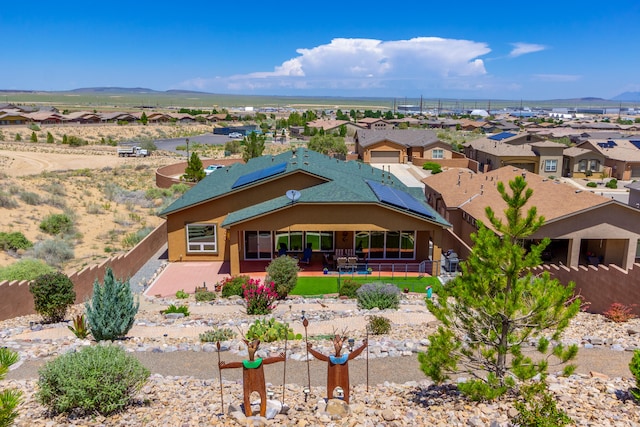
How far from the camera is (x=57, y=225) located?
3091 centimetres

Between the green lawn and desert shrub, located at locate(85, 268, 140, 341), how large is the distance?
27.4ft

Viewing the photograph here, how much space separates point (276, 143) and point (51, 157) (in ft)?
119

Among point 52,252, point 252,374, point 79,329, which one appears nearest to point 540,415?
point 252,374

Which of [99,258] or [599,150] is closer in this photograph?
[99,258]

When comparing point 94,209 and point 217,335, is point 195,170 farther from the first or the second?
point 217,335

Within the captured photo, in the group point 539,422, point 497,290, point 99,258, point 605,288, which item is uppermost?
point 497,290

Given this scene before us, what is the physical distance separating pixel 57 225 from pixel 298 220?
1594 centimetres

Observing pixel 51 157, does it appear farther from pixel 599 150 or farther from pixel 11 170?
pixel 599 150

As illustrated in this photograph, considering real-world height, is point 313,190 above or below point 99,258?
above

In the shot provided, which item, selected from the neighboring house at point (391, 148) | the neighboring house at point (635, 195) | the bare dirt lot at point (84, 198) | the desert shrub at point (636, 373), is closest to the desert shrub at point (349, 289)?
the desert shrub at point (636, 373)

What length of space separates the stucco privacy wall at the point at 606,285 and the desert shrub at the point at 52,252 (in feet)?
73.2

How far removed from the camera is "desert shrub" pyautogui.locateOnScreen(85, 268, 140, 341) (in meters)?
14.2

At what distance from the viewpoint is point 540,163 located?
192ft

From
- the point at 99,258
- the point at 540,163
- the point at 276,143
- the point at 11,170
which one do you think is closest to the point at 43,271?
the point at 99,258
